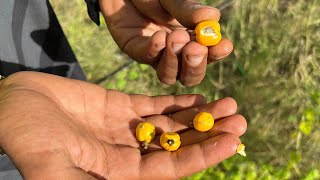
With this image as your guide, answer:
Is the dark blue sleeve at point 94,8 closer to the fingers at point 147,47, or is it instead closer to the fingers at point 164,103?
the fingers at point 147,47

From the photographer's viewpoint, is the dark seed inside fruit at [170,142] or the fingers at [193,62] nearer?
the fingers at [193,62]

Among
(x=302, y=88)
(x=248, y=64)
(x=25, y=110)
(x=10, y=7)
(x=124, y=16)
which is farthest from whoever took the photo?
(x=248, y=64)

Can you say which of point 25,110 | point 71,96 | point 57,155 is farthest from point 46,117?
point 71,96

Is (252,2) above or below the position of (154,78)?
above

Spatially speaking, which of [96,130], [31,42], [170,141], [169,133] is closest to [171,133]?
[169,133]

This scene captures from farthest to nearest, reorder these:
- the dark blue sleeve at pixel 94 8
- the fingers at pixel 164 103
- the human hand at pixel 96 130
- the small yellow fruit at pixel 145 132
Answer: the dark blue sleeve at pixel 94 8 → the fingers at pixel 164 103 → the small yellow fruit at pixel 145 132 → the human hand at pixel 96 130

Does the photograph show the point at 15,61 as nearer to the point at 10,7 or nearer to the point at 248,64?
the point at 10,7

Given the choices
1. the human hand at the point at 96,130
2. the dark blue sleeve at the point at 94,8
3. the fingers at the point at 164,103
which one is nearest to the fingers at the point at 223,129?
the human hand at the point at 96,130
